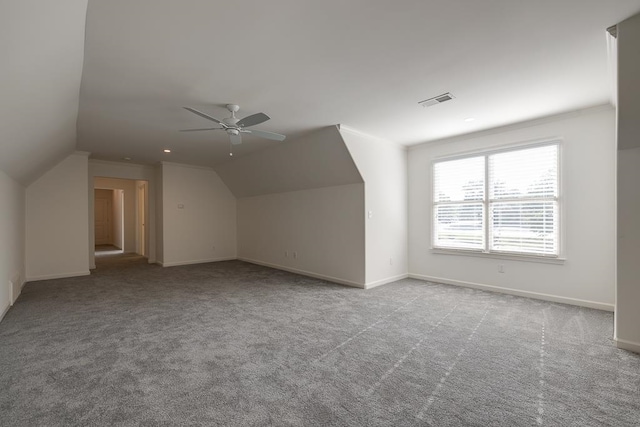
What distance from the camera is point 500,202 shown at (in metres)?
4.47

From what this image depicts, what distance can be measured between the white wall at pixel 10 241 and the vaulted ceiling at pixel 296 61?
1.14ft

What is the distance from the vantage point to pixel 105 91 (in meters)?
3.06

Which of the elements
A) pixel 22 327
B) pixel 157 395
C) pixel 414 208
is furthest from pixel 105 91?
pixel 414 208

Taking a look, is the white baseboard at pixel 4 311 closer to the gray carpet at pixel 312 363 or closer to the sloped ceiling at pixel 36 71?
the gray carpet at pixel 312 363

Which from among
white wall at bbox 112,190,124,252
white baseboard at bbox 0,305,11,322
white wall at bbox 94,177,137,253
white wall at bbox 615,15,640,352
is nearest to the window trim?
white wall at bbox 615,15,640,352

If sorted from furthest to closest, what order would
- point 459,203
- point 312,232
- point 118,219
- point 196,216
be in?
1. point 118,219
2. point 196,216
3. point 312,232
4. point 459,203

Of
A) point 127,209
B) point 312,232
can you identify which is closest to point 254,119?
point 312,232

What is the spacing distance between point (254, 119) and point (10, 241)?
3956 millimetres

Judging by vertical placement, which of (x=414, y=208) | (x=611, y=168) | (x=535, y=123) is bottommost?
(x=414, y=208)

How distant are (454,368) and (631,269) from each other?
1888 mm

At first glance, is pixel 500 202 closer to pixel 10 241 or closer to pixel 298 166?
pixel 298 166

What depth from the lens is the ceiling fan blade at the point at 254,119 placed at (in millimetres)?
3090

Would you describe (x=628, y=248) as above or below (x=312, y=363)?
above

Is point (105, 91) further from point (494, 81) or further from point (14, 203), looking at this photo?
point (494, 81)
